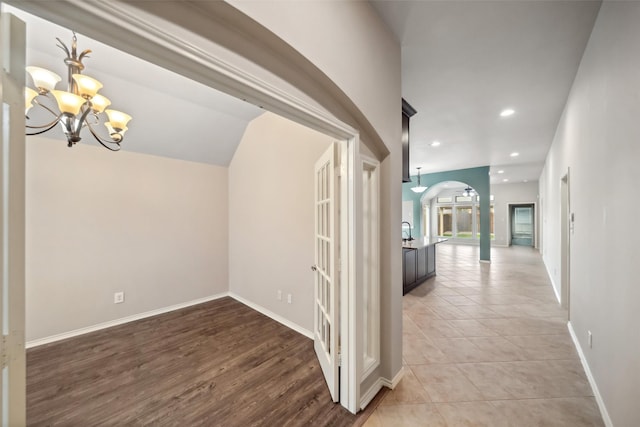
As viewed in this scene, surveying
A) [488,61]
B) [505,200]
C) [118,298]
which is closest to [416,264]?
[488,61]

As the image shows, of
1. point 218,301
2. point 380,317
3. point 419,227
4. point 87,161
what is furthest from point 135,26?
point 419,227

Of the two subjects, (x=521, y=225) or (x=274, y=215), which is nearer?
(x=274, y=215)

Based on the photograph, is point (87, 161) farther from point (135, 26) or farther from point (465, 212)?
point (465, 212)

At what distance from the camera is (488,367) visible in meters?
2.22

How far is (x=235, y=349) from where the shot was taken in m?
2.53

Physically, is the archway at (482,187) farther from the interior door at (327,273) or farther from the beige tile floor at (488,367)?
the interior door at (327,273)

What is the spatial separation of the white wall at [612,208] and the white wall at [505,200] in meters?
9.88

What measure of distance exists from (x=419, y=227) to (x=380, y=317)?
818 centimetres

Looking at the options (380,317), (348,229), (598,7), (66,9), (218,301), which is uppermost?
(598,7)

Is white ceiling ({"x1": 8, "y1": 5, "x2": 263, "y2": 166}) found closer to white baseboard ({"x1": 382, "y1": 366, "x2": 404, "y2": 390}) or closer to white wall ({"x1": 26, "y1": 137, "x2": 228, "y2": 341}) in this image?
white wall ({"x1": 26, "y1": 137, "x2": 228, "y2": 341})

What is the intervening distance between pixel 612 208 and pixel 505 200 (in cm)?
1105

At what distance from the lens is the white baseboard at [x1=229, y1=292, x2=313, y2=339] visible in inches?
113

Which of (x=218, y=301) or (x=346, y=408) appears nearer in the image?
(x=346, y=408)

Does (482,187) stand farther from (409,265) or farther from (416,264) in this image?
→ (409,265)
